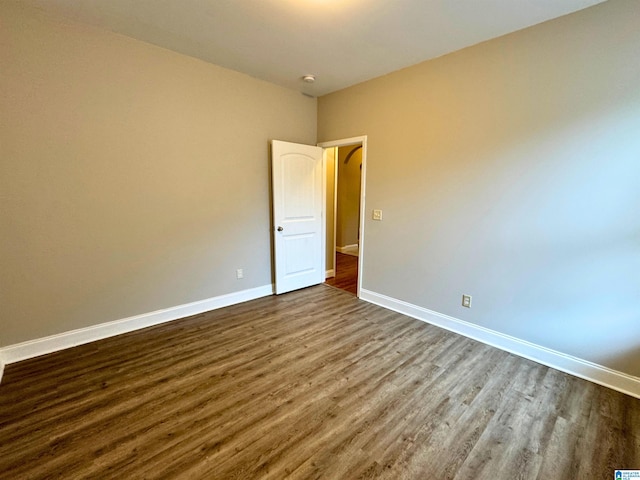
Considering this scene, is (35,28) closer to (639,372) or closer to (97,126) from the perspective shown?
(97,126)

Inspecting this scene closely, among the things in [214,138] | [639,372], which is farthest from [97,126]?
[639,372]

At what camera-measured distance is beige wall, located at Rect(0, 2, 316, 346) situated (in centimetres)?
225

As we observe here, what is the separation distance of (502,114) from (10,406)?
4.29 metres

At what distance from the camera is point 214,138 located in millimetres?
3217

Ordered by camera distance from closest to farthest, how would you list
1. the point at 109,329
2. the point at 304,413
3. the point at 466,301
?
1. the point at 304,413
2. the point at 109,329
3. the point at 466,301

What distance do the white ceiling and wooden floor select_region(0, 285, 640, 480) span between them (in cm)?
276

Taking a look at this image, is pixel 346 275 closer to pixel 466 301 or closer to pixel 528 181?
pixel 466 301

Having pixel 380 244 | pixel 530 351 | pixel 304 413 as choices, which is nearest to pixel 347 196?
pixel 380 244

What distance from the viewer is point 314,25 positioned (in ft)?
7.59

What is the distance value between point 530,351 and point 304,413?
207cm

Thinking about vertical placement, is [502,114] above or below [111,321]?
above

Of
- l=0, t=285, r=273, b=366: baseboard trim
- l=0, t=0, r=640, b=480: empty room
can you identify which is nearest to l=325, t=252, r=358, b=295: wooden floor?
l=0, t=0, r=640, b=480: empty room

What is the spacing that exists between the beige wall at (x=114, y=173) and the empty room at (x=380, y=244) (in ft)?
0.06

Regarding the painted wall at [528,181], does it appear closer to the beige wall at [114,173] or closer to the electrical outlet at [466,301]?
the electrical outlet at [466,301]
